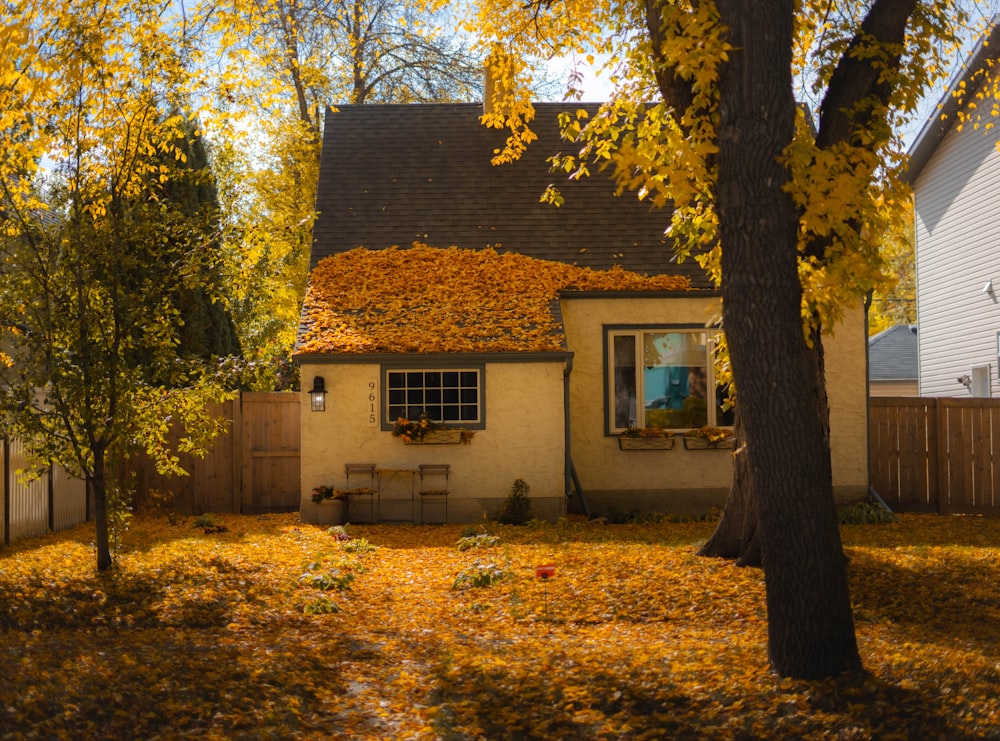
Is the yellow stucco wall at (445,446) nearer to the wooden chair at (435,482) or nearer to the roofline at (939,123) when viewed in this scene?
the wooden chair at (435,482)

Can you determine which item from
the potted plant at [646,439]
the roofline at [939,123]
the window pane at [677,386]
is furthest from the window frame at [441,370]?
the roofline at [939,123]

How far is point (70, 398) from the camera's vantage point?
942cm

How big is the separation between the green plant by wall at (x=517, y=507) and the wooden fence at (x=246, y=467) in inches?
159

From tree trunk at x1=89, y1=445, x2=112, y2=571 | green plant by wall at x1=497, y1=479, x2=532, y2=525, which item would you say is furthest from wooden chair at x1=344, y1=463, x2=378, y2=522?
tree trunk at x1=89, y1=445, x2=112, y2=571

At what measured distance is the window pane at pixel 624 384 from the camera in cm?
1619

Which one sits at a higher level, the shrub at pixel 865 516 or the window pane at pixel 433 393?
the window pane at pixel 433 393

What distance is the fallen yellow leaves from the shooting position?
49.8 ft

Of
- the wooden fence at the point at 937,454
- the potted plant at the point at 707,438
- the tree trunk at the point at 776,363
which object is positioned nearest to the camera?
the tree trunk at the point at 776,363

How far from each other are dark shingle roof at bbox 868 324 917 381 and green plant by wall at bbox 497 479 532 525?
21.3 m

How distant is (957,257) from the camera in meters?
21.3

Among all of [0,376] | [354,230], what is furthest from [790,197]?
[354,230]

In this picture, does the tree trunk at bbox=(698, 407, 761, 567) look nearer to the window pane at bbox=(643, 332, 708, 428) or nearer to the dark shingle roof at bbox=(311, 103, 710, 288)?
the window pane at bbox=(643, 332, 708, 428)

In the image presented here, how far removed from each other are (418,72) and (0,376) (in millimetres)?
19448

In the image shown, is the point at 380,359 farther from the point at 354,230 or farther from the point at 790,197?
the point at 790,197
